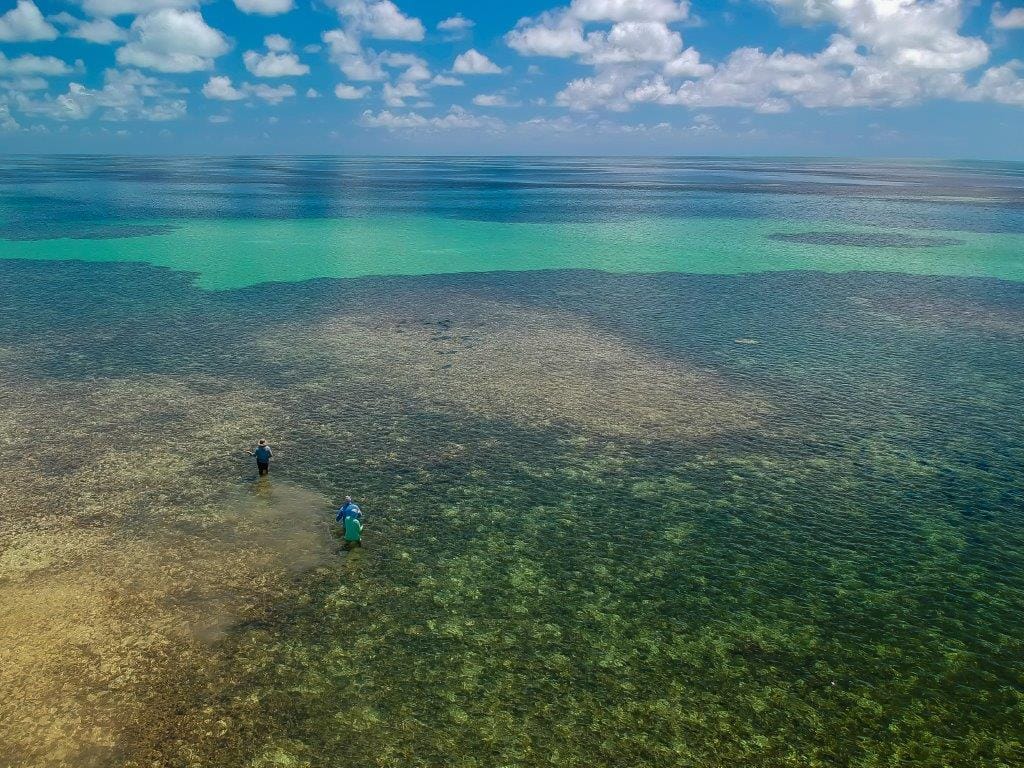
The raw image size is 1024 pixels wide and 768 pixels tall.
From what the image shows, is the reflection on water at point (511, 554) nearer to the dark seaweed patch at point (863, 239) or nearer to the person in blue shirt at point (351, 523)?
the person in blue shirt at point (351, 523)

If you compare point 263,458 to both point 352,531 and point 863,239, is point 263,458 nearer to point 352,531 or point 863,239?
point 352,531

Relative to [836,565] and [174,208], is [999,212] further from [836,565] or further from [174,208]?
[174,208]

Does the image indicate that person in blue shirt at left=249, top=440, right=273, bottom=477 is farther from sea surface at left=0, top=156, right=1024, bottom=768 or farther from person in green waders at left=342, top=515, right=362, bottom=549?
person in green waders at left=342, top=515, right=362, bottom=549

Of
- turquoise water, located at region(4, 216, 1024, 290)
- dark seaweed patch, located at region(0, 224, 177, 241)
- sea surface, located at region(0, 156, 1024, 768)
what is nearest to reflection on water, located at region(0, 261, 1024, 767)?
sea surface, located at region(0, 156, 1024, 768)

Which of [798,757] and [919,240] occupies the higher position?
[919,240]

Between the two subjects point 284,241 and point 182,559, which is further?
point 284,241

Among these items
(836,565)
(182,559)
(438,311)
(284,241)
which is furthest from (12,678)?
(284,241)
